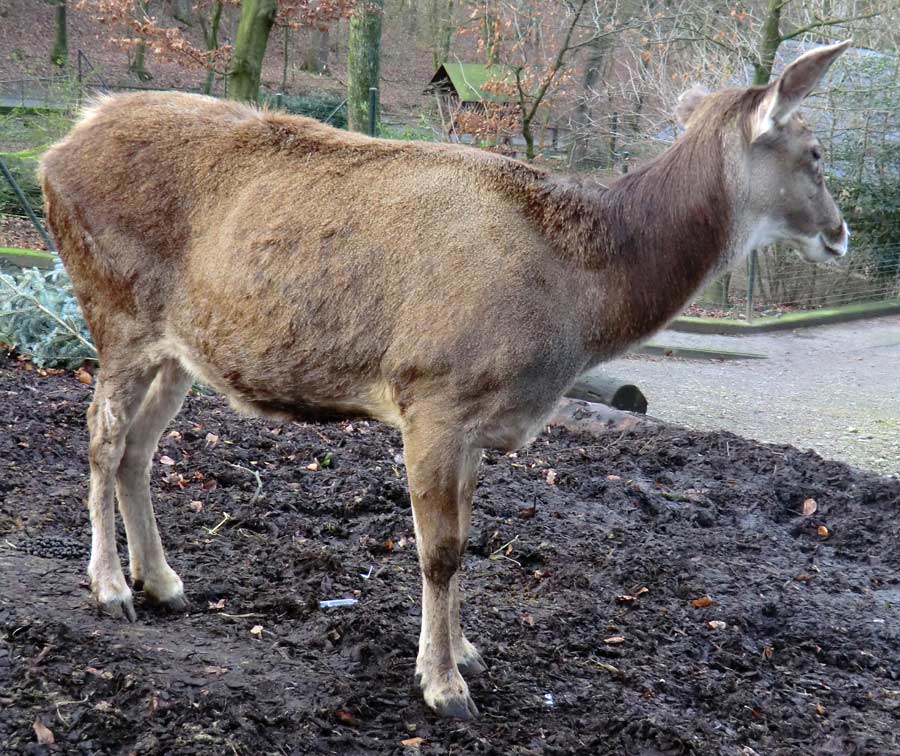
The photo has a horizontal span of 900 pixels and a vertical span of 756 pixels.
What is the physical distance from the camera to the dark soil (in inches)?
149

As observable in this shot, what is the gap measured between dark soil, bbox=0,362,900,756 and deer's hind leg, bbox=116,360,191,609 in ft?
0.36

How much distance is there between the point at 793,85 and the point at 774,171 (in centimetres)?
40

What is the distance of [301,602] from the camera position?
4605 millimetres

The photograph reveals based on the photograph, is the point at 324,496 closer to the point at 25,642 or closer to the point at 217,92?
the point at 25,642

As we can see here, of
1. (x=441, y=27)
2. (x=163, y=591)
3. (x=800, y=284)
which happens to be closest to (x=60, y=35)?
(x=441, y=27)

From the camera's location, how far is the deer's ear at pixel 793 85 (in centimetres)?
371

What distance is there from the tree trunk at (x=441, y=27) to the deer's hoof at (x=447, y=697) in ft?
79.5

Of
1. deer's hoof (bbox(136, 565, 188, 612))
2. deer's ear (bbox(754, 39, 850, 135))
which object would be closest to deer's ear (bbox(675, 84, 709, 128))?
deer's ear (bbox(754, 39, 850, 135))

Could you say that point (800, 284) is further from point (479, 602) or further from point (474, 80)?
point (479, 602)

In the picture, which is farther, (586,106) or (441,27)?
(441,27)

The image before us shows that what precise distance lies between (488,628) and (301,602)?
81 cm

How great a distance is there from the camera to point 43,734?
3.35m

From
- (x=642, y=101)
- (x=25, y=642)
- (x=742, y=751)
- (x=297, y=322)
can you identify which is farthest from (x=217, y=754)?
(x=642, y=101)

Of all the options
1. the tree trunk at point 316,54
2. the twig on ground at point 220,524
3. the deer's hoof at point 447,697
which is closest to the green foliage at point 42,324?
the twig on ground at point 220,524
